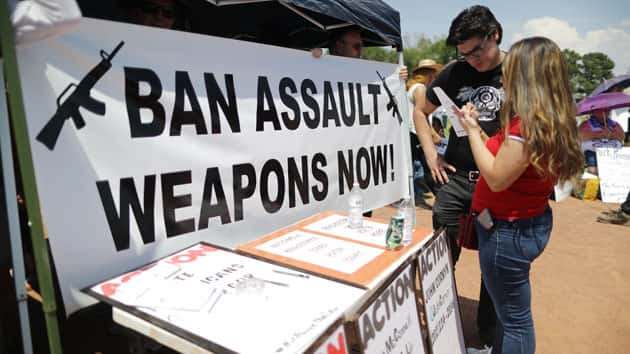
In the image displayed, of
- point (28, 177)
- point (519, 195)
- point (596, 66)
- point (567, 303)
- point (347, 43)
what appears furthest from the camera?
point (596, 66)

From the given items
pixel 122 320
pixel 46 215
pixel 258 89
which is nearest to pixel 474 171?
pixel 258 89

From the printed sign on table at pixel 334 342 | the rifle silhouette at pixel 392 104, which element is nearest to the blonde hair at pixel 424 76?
the rifle silhouette at pixel 392 104

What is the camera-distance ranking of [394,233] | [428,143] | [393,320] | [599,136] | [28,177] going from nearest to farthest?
[28,177] → [393,320] → [394,233] → [428,143] → [599,136]

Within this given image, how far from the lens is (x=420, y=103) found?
280cm

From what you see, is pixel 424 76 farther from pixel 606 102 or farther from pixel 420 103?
pixel 606 102

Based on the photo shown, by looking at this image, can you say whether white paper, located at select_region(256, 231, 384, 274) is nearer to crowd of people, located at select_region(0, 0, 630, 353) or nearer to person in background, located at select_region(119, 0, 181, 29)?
crowd of people, located at select_region(0, 0, 630, 353)

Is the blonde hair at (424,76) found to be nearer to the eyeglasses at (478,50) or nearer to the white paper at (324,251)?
the eyeglasses at (478,50)

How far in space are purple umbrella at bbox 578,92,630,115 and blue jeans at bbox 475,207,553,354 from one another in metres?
6.83

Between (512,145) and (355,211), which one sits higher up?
(512,145)

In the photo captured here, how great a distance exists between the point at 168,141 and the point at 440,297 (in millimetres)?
1464

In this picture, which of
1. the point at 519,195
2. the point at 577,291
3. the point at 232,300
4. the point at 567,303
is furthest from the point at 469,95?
the point at 577,291

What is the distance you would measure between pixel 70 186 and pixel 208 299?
68 cm

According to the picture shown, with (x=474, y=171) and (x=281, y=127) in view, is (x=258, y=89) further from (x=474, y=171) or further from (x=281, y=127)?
(x=474, y=171)

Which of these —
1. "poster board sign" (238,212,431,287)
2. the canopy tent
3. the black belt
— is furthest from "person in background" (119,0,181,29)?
the black belt
